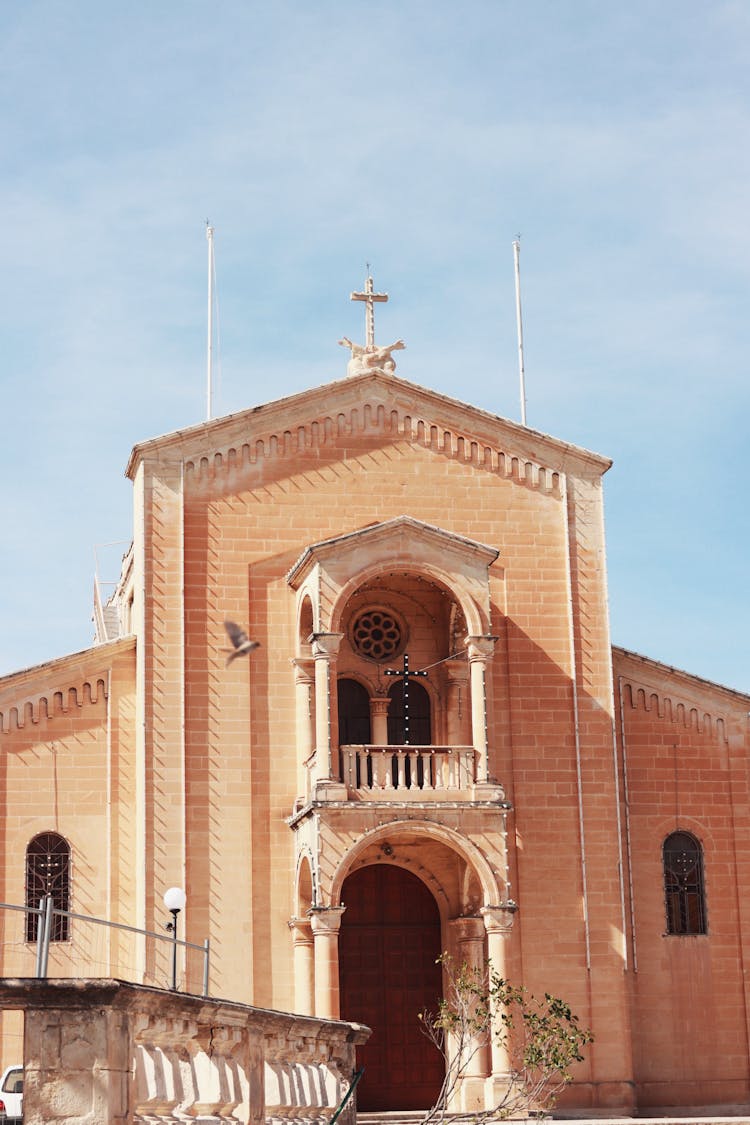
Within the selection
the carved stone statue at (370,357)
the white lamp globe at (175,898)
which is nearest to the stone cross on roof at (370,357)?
the carved stone statue at (370,357)

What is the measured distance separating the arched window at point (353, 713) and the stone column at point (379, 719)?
0.15 meters

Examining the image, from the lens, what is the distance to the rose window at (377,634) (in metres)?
31.2

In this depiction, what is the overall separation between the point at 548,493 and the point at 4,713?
10.0 meters

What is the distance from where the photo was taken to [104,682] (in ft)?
100.0

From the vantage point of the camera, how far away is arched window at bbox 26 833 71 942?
97.0 ft

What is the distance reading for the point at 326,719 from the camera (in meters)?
28.5

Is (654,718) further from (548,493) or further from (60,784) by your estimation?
(60,784)

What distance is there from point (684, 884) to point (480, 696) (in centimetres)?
561

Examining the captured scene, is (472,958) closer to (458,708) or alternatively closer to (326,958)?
(326,958)

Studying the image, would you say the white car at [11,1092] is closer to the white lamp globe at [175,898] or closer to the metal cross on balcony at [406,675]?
the white lamp globe at [175,898]

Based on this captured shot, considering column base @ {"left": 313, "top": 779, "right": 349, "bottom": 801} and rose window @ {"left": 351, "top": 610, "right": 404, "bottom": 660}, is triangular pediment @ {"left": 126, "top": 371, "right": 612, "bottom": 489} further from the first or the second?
column base @ {"left": 313, "top": 779, "right": 349, "bottom": 801}

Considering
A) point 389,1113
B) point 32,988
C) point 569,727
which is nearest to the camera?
point 32,988

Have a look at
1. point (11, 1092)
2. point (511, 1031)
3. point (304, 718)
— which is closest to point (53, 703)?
point (304, 718)

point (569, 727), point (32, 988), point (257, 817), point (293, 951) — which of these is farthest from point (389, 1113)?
point (32, 988)
